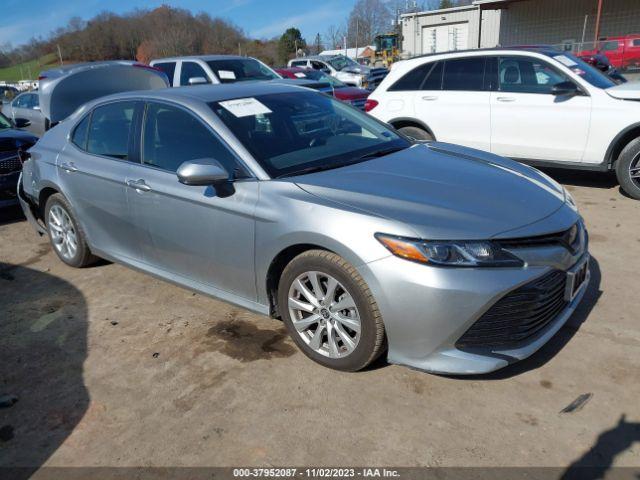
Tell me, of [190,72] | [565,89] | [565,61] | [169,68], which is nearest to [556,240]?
[565,89]

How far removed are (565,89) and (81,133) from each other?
525 cm

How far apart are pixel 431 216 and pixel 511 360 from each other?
33.5 inches

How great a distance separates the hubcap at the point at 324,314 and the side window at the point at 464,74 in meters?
4.92

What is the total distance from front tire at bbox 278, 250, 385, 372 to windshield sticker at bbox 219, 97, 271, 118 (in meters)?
1.20

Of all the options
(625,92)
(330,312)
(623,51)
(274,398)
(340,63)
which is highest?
(623,51)

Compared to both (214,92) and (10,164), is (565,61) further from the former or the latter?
(10,164)

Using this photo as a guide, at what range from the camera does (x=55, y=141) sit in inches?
195

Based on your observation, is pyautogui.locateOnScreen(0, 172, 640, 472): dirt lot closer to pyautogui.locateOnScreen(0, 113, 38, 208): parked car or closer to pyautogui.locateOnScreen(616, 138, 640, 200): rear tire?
pyautogui.locateOnScreen(616, 138, 640, 200): rear tire

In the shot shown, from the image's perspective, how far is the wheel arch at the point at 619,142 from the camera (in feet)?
19.7

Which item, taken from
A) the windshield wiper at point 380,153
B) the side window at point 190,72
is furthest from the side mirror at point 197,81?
the windshield wiper at point 380,153

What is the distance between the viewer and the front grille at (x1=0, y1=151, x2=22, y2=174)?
6781 millimetres

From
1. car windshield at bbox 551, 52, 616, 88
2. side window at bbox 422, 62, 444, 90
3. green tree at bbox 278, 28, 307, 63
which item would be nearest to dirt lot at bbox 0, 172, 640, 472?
car windshield at bbox 551, 52, 616, 88

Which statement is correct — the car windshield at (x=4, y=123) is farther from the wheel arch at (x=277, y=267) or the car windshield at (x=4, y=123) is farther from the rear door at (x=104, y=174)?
the wheel arch at (x=277, y=267)

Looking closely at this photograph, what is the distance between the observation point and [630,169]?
6.06 metres
